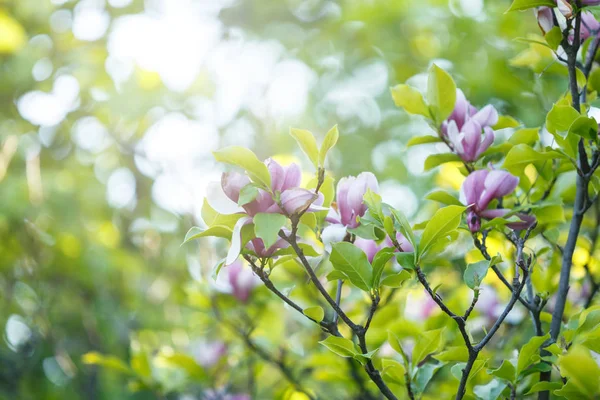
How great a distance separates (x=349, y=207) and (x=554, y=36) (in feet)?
1.18

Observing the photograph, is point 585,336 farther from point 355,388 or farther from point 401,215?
point 355,388

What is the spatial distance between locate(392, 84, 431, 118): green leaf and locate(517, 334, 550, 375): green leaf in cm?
35

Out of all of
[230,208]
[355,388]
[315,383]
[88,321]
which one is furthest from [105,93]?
[230,208]

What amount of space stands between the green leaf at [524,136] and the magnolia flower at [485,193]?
0.08m

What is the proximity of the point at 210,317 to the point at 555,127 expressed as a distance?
1014 millimetres

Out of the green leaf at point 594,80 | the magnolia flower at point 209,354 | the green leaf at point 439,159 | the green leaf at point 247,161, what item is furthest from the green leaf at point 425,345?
the magnolia flower at point 209,354

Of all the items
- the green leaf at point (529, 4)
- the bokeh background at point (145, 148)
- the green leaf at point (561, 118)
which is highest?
the green leaf at point (529, 4)

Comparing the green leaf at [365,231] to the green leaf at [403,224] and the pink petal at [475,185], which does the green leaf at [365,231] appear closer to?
the green leaf at [403,224]

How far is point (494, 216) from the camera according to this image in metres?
0.76

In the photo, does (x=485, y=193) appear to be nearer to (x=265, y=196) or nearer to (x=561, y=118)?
(x=561, y=118)

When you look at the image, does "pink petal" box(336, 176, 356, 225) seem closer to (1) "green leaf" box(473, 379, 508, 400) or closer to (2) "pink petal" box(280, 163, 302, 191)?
(2) "pink petal" box(280, 163, 302, 191)

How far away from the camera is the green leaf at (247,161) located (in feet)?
2.00

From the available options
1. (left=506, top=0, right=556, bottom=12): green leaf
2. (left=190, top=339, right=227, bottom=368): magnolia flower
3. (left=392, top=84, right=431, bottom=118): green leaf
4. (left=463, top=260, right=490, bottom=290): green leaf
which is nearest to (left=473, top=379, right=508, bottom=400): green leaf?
(left=463, top=260, right=490, bottom=290): green leaf

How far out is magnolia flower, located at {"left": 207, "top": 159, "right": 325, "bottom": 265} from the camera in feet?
2.07
